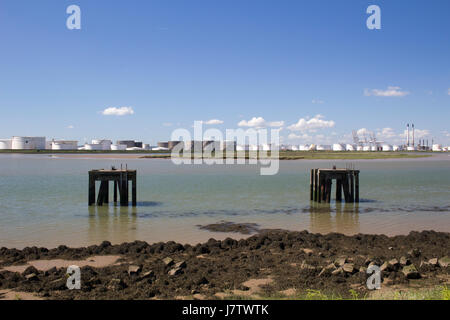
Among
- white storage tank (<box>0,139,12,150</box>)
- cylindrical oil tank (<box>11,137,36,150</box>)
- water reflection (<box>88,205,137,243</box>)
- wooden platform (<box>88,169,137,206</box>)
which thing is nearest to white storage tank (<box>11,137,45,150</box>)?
cylindrical oil tank (<box>11,137,36,150</box>)

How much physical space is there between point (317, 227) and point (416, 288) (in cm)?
894

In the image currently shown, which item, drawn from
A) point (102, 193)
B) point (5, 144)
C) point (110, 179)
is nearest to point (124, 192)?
point (110, 179)

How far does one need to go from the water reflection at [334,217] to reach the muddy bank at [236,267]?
301cm

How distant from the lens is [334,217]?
20578 millimetres

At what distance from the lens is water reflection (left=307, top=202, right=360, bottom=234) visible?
1752cm

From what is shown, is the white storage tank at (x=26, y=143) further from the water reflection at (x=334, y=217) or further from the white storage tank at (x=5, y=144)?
the water reflection at (x=334, y=217)

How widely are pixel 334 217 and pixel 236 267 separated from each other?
433 inches

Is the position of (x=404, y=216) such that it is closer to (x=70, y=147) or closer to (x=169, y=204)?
(x=169, y=204)

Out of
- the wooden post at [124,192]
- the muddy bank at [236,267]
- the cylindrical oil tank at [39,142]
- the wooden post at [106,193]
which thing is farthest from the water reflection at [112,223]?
the cylindrical oil tank at [39,142]

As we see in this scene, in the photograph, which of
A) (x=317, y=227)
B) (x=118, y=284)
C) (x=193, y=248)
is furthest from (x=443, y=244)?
(x=118, y=284)

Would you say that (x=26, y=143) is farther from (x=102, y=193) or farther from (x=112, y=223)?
(x=112, y=223)

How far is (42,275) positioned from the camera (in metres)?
10.1

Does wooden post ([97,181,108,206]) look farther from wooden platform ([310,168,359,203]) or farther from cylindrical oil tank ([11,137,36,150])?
cylindrical oil tank ([11,137,36,150])

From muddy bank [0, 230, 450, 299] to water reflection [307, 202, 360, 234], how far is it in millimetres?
3011
